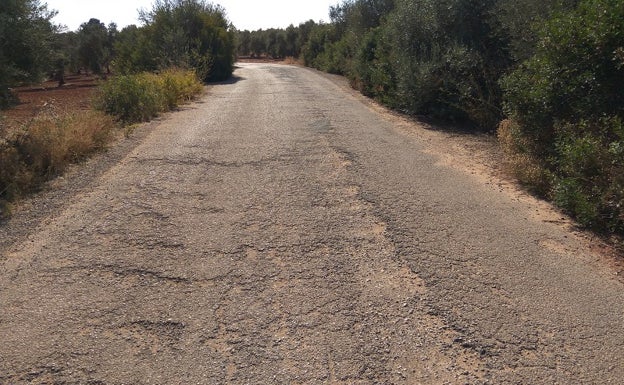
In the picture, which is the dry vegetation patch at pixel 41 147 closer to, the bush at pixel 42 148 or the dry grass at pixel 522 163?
the bush at pixel 42 148

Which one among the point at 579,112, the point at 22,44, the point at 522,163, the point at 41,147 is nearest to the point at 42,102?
the point at 22,44

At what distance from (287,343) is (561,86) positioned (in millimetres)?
5479

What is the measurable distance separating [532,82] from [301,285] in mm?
5326

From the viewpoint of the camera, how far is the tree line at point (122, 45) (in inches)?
298

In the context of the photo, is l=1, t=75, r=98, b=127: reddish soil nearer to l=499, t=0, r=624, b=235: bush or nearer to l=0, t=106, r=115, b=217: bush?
l=0, t=106, r=115, b=217: bush

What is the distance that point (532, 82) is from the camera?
7.50m

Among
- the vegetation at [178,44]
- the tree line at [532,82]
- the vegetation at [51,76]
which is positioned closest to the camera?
the tree line at [532,82]

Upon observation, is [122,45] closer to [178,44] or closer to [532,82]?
[178,44]

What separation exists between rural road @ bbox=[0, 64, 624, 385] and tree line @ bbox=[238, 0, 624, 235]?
60 cm

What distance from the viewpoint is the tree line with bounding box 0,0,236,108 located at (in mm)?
7562

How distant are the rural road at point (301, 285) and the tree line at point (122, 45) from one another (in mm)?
2349

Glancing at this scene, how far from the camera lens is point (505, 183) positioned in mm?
7152

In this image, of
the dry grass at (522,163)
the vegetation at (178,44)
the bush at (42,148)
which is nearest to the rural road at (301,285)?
the dry grass at (522,163)

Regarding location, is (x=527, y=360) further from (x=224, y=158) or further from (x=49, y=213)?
(x=224, y=158)
